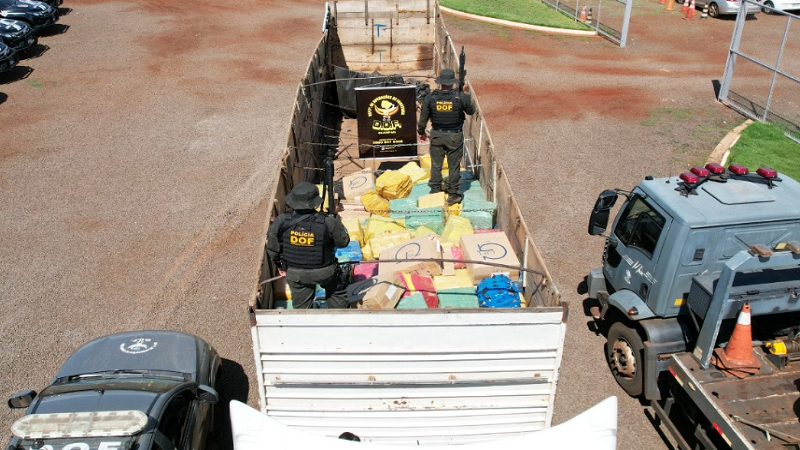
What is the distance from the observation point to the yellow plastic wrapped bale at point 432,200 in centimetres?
934

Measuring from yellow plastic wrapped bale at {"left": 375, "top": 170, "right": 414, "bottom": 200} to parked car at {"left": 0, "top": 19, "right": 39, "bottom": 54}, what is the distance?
14681 millimetres

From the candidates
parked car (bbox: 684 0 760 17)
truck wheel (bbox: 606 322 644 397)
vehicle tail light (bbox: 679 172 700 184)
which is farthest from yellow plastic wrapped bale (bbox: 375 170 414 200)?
parked car (bbox: 684 0 760 17)

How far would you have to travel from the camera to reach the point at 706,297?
6488 millimetres

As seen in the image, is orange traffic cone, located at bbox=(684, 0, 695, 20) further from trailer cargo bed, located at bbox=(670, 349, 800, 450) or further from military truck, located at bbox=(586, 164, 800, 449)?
trailer cargo bed, located at bbox=(670, 349, 800, 450)

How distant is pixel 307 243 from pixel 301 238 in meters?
0.08

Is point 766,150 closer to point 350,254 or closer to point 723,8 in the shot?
point 350,254

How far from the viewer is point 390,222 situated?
9.07 meters

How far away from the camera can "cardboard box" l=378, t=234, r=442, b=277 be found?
7598mm

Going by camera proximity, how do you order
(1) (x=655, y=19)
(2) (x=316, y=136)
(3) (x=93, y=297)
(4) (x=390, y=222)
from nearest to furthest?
(4) (x=390, y=222), (3) (x=93, y=297), (2) (x=316, y=136), (1) (x=655, y=19)

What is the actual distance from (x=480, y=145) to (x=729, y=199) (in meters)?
4.27

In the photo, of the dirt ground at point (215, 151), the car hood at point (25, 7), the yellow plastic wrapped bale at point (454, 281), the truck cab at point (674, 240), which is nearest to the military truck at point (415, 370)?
the yellow plastic wrapped bale at point (454, 281)

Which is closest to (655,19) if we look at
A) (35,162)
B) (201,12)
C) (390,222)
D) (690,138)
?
(690,138)

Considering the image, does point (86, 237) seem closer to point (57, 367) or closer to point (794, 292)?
point (57, 367)

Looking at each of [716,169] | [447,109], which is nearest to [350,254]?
[447,109]
